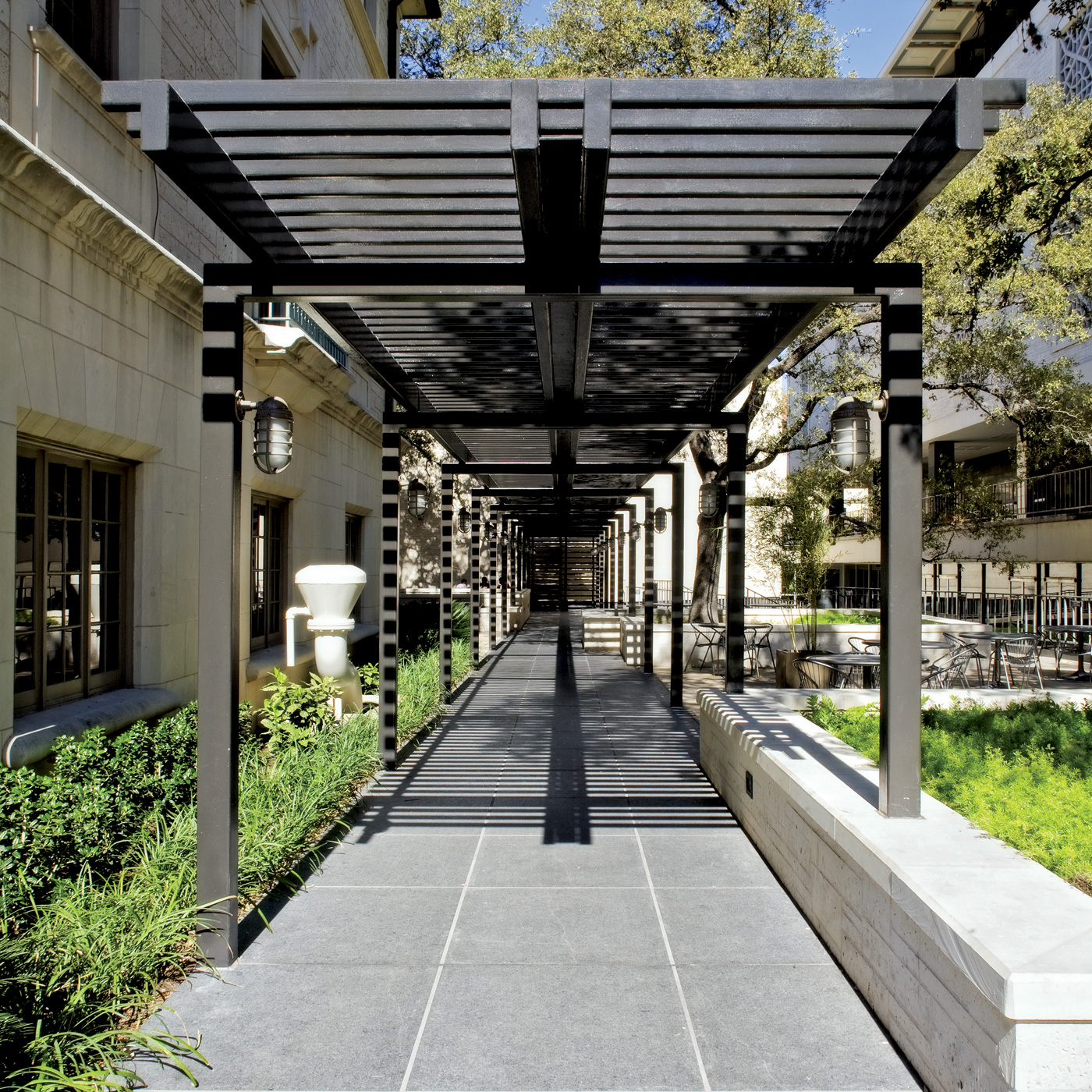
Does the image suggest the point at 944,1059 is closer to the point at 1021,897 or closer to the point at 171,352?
the point at 1021,897

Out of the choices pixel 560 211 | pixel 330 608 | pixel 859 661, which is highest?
pixel 560 211

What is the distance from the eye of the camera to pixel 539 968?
13.2 ft

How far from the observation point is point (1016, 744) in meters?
5.89

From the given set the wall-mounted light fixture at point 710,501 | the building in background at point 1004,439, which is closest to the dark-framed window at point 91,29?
the wall-mounted light fixture at point 710,501

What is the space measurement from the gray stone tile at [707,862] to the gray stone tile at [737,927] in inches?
5.3

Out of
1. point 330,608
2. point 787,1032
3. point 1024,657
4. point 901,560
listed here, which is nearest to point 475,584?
point 330,608

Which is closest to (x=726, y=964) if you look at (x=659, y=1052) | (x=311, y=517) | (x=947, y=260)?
(x=659, y=1052)

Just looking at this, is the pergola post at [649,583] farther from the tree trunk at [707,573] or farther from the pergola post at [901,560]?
the pergola post at [901,560]

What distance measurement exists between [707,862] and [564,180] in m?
3.89

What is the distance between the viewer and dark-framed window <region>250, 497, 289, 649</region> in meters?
9.90

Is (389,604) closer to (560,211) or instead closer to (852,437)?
(852,437)

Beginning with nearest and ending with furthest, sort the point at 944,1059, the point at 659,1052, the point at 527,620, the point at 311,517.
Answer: the point at 944,1059 → the point at 659,1052 → the point at 311,517 → the point at 527,620

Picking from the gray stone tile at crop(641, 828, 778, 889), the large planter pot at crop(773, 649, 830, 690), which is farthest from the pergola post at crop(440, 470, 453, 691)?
the gray stone tile at crop(641, 828, 778, 889)

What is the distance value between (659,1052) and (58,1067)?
199cm
